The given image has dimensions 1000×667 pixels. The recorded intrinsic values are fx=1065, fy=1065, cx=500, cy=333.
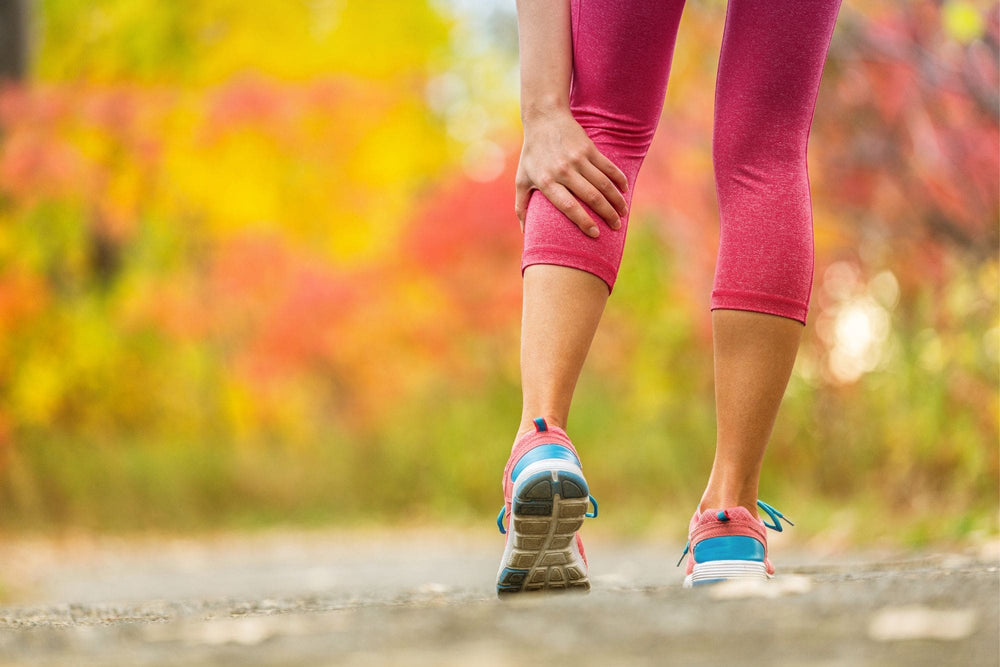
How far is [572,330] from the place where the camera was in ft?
4.16

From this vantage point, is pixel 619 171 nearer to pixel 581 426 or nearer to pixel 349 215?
pixel 581 426

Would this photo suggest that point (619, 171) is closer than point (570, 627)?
No

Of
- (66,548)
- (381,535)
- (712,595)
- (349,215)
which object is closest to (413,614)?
(712,595)

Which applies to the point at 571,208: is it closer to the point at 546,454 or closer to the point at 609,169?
the point at 609,169

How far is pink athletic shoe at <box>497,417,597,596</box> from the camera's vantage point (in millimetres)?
1164

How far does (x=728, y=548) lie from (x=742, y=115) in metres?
0.54

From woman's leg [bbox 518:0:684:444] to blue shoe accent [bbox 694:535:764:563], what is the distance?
0.80 ft

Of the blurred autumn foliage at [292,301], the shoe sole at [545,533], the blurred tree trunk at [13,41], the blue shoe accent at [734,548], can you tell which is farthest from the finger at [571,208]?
the blurred tree trunk at [13,41]

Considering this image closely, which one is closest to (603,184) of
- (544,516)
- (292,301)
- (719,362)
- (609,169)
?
(609,169)

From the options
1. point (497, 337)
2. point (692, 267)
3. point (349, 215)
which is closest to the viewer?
point (692, 267)

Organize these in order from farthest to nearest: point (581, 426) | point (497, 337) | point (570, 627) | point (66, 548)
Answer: point (497, 337)
point (581, 426)
point (66, 548)
point (570, 627)

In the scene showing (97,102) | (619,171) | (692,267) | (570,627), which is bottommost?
(570,627)

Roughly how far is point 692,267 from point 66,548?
3.86m

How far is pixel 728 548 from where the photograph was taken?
1302 millimetres
